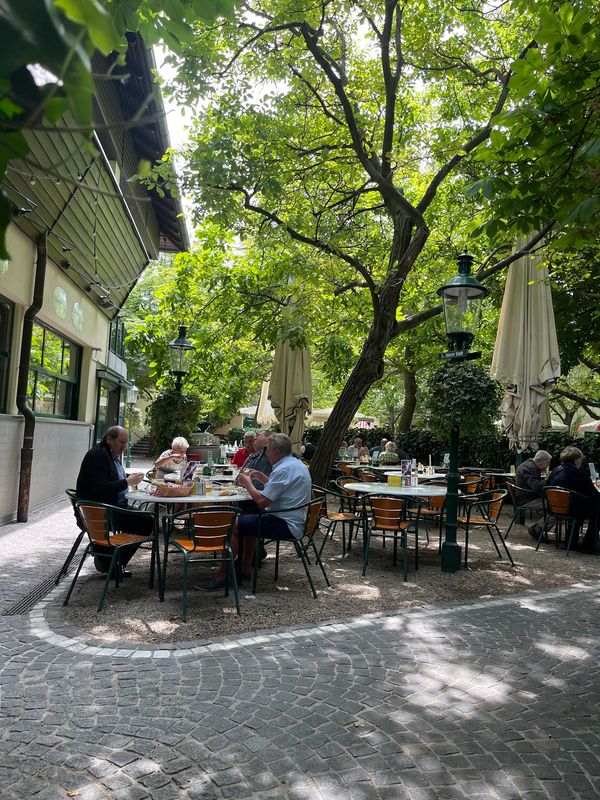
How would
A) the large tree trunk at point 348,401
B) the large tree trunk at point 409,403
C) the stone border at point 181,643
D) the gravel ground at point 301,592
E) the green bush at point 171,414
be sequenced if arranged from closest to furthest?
the stone border at point 181,643 < the gravel ground at point 301,592 < the large tree trunk at point 348,401 < the green bush at point 171,414 < the large tree trunk at point 409,403

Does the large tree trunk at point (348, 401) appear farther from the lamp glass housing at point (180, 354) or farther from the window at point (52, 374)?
the window at point (52, 374)

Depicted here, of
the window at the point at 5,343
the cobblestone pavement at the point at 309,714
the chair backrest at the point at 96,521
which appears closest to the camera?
the cobblestone pavement at the point at 309,714

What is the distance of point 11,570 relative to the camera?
642cm

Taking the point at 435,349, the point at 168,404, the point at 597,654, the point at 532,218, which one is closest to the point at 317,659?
the point at 597,654

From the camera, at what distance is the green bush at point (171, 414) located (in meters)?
11.7

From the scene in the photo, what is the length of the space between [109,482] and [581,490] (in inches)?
261

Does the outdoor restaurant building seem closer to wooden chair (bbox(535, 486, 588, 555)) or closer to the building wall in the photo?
the building wall

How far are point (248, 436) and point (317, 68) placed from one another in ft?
19.6

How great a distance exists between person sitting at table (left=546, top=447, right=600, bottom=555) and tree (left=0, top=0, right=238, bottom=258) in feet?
29.0

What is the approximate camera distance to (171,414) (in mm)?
11695

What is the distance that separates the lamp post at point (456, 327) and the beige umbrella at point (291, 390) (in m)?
3.17

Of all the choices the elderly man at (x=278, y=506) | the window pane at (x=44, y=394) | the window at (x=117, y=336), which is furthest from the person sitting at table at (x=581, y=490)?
the window at (x=117, y=336)

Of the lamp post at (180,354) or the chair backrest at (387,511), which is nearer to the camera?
the chair backrest at (387,511)

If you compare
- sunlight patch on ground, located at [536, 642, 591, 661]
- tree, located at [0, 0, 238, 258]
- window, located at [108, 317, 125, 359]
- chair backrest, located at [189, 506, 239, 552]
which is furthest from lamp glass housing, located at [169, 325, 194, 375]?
tree, located at [0, 0, 238, 258]
